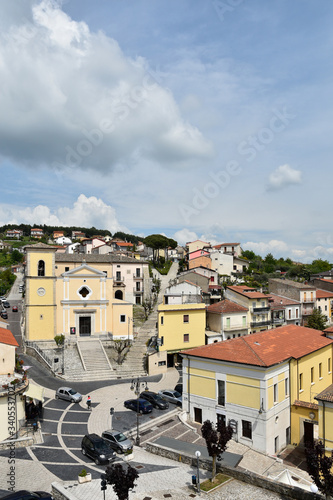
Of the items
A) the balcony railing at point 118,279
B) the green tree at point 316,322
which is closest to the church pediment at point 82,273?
the balcony railing at point 118,279

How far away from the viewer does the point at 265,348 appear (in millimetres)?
25766

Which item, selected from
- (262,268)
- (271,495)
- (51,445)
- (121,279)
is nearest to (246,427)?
(271,495)

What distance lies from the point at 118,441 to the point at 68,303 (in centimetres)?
2503

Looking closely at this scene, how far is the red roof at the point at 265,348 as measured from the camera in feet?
78.8

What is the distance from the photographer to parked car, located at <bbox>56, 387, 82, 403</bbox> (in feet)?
95.1

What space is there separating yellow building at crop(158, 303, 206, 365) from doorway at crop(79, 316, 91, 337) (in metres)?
10.2

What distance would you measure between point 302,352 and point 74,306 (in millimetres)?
27902

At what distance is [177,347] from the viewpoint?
134 feet

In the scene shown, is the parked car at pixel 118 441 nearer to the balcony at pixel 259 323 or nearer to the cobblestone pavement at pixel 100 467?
the cobblestone pavement at pixel 100 467

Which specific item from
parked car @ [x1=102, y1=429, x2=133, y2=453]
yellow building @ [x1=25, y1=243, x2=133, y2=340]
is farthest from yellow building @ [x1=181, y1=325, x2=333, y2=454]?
yellow building @ [x1=25, y1=243, x2=133, y2=340]

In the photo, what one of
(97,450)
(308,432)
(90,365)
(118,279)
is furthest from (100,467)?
(118,279)

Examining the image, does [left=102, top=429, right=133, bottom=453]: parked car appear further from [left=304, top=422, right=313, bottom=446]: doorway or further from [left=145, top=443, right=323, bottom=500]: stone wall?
[left=304, top=422, right=313, bottom=446]: doorway

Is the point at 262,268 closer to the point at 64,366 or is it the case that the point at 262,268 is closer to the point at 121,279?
the point at 121,279

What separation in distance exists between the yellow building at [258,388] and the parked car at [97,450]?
26.7 ft
